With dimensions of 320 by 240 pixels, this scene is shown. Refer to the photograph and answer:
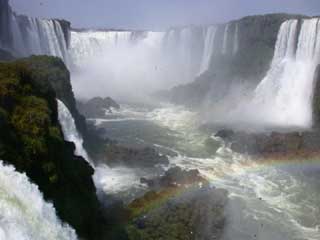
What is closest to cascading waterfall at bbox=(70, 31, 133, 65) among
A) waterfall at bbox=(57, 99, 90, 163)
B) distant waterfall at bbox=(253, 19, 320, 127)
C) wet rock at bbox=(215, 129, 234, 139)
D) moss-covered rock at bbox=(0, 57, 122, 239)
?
distant waterfall at bbox=(253, 19, 320, 127)

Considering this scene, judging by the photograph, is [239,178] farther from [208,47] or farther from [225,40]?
[208,47]

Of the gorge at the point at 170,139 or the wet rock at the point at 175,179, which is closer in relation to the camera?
the gorge at the point at 170,139

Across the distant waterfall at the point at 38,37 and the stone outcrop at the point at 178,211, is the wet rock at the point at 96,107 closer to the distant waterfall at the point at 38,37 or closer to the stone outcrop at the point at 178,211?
the distant waterfall at the point at 38,37

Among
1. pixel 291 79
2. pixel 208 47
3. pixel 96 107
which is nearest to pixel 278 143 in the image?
pixel 291 79

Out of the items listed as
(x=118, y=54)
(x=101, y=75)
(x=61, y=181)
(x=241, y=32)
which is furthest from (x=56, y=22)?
(x=61, y=181)

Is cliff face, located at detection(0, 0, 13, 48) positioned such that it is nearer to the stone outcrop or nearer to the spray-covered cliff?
the spray-covered cliff

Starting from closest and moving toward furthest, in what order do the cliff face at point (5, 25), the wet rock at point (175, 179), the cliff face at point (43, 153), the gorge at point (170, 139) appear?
the cliff face at point (43, 153), the gorge at point (170, 139), the wet rock at point (175, 179), the cliff face at point (5, 25)

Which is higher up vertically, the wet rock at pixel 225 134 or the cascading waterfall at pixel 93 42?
the cascading waterfall at pixel 93 42

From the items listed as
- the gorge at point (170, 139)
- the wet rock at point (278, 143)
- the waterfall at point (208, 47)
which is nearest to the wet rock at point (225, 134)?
the gorge at point (170, 139)
